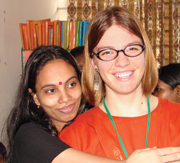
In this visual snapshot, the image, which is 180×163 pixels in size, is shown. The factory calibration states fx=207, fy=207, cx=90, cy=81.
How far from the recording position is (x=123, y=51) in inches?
42.6

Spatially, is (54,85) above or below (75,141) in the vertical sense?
above

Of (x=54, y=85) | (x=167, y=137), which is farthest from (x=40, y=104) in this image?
(x=167, y=137)

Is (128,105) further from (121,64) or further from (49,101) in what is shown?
(49,101)

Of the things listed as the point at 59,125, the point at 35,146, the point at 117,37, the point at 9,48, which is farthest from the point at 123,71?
the point at 9,48

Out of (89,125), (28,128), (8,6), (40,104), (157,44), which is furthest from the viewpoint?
(157,44)

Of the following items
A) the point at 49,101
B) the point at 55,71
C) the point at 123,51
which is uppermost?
the point at 123,51

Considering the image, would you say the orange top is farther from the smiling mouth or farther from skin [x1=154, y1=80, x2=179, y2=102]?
skin [x1=154, y1=80, x2=179, y2=102]

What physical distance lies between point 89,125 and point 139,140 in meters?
0.29

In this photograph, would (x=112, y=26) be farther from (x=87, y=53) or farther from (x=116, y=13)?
(x=87, y=53)

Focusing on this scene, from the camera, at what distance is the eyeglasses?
3.57 feet

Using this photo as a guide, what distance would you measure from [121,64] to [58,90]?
0.54 meters

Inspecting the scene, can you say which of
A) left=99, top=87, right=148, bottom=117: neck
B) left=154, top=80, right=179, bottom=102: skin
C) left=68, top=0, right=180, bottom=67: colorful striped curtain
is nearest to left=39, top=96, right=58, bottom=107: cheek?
left=99, top=87, right=148, bottom=117: neck

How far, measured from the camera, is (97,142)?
1114mm

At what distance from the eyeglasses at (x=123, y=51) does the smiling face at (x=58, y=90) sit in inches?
15.6
